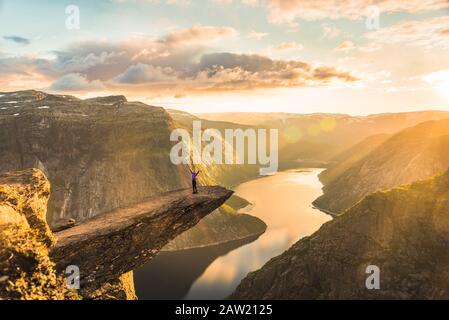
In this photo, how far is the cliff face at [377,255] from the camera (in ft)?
176

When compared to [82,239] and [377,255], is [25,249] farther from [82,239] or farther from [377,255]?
[377,255]

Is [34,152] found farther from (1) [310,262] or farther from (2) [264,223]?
(1) [310,262]

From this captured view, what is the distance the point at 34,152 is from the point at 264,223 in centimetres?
10639

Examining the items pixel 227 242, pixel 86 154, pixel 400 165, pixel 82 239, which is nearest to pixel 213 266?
pixel 227 242

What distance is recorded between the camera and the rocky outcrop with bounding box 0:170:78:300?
1952 cm

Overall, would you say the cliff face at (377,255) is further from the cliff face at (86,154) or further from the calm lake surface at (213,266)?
the cliff face at (86,154)

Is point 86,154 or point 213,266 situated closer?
point 213,266

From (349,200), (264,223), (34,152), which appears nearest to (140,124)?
(34,152)

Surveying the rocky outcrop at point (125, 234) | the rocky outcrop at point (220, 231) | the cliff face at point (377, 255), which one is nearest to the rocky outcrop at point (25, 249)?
the rocky outcrop at point (125, 234)

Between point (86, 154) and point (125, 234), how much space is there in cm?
14187

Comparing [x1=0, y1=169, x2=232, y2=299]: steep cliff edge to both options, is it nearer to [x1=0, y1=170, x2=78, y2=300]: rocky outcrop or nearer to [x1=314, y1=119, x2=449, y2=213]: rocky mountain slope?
[x1=0, y1=170, x2=78, y2=300]: rocky outcrop

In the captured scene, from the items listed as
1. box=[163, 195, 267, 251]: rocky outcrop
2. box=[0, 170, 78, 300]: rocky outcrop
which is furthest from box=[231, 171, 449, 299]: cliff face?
box=[163, 195, 267, 251]: rocky outcrop

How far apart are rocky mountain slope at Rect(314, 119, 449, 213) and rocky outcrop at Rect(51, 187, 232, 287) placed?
146432 mm

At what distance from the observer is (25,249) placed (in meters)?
20.9
